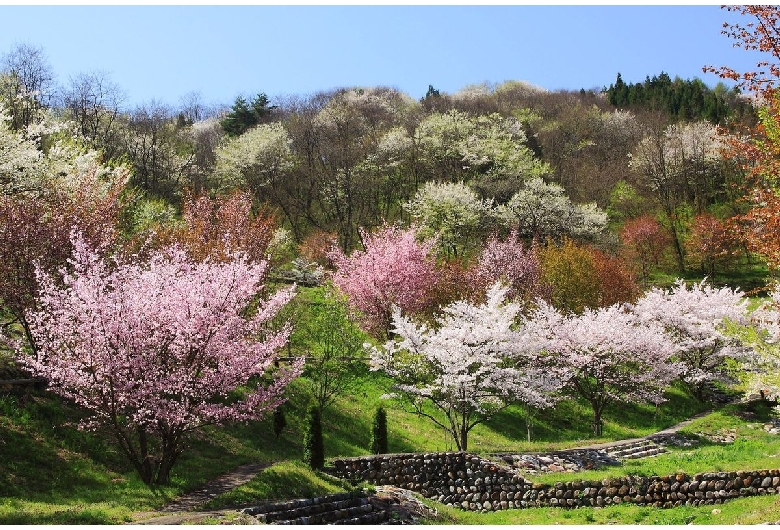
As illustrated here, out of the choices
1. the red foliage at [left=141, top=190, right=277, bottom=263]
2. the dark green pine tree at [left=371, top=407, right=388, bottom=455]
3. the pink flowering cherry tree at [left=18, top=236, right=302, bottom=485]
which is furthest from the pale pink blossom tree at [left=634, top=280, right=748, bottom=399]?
the pink flowering cherry tree at [left=18, top=236, right=302, bottom=485]

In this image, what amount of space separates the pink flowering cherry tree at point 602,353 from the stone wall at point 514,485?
28.8 ft

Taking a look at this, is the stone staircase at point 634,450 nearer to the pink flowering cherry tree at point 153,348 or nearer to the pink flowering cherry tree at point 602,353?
the pink flowering cherry tree at point 602,353

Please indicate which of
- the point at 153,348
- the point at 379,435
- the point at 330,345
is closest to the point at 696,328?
the point at 379,435

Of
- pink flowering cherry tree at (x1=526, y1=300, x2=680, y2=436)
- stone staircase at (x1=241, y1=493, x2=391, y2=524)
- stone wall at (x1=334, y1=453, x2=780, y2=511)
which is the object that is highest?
pink flowering cherry tree at (x1=526, y1=300, x2=680, y2=436)

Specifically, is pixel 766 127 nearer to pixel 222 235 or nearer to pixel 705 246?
pixel 222 235

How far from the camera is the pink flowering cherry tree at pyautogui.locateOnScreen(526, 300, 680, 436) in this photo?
97.2 feet

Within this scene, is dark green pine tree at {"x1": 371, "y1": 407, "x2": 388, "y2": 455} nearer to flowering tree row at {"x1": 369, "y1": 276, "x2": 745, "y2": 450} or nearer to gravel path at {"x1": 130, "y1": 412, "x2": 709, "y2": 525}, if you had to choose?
flowering tree row at {"x1": 369, "y1": 276, "x2": 745, "y2": 450}

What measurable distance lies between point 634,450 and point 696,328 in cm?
1478

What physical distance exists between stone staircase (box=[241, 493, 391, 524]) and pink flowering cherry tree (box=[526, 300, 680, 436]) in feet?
45.6

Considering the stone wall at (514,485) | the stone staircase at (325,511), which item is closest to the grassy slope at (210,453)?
the stone staircase at (325,511)

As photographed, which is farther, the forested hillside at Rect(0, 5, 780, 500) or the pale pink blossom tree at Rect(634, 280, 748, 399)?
the pale pink blossom tree at Rect(634, 280, 748, 399)

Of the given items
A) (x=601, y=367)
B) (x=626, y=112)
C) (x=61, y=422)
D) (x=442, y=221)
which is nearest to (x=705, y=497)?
(x=601, y=367)

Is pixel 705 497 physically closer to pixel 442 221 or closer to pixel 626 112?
pixel 442 221

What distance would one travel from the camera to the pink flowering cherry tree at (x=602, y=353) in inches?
1166
